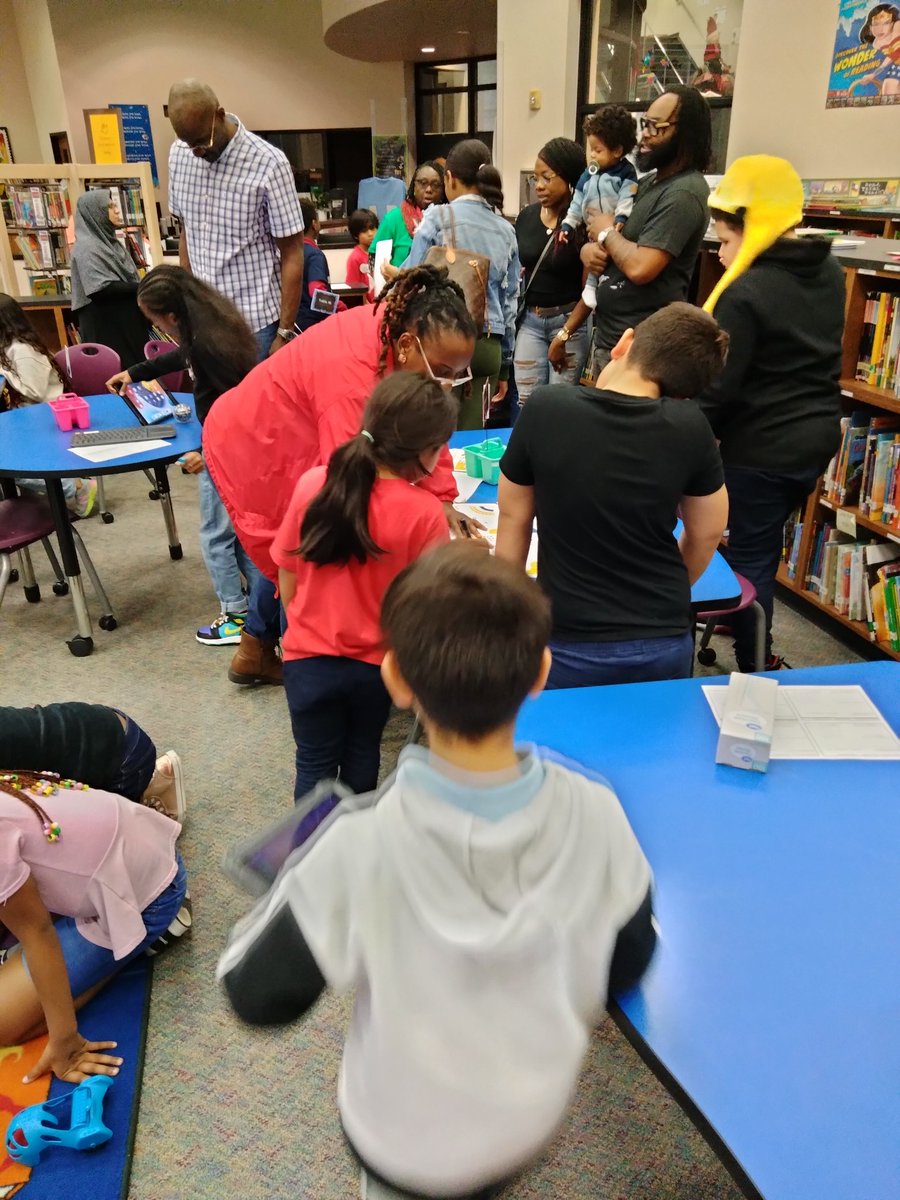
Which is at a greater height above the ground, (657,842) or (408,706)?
(408,706)

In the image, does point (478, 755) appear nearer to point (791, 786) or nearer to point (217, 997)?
point (791, 786)

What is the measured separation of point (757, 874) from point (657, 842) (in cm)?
14

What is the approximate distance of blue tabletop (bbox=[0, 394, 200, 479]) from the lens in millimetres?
2861

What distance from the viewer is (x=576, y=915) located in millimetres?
788

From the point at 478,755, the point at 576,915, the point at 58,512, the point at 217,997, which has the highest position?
the point at 478,755

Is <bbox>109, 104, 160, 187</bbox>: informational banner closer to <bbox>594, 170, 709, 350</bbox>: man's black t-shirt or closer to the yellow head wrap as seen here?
<bbox>594, 170, 709, 350</bbox>: man's black t-shirt

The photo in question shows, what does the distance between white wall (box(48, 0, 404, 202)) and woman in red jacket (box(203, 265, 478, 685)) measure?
1029 centimetres

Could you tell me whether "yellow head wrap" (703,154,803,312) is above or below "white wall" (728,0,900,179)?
below

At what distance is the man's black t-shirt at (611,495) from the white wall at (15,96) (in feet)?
37.0

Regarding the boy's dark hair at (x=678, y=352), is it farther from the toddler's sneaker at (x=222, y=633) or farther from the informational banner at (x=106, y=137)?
the informational banner at (x=106, y=137)

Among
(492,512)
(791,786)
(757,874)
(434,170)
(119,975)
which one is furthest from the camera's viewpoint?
(434,170)

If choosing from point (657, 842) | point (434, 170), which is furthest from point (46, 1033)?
point (434, 170)

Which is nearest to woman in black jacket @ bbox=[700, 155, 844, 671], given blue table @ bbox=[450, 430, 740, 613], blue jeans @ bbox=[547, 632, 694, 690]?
blue table @ bbox=[450, 430, 740, 613]

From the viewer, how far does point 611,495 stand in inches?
61.9
